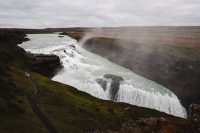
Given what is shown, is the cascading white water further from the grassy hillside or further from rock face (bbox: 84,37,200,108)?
the grassy hillside

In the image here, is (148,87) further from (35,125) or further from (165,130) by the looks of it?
(35,125)

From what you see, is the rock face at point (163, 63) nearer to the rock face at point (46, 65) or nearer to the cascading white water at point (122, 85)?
the cascading white water at point (122, 85)

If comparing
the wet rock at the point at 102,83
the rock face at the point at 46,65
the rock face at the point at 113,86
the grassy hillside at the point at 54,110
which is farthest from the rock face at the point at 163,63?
the grassy hillside at the point at 54,110

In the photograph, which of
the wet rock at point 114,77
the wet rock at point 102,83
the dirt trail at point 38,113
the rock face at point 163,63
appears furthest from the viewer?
the rock face at point 163,63

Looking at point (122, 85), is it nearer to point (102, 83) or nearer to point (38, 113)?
point (102, 83)

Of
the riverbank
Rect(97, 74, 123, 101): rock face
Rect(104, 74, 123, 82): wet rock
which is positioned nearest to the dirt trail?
Rect(97, 74, 123, 101): rock face
